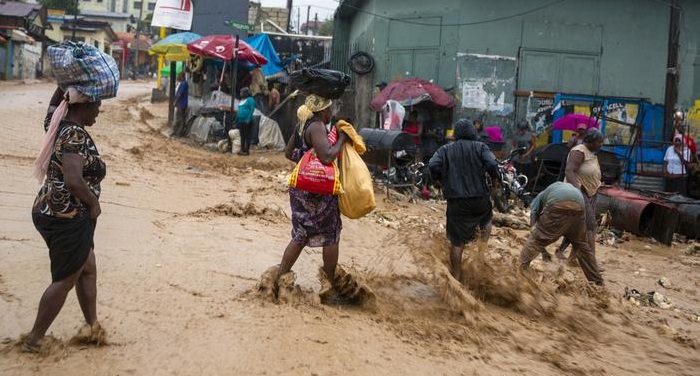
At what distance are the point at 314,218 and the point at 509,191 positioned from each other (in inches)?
335

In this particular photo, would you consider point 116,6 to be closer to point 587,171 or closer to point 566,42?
point 566,42

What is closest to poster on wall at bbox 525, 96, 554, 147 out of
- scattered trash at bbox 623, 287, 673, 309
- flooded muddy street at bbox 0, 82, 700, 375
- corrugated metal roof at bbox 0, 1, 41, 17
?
flooded muddy street at bbox 0, 82, 700, 375

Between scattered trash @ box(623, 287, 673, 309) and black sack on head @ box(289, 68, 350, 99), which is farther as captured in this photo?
scattered trash @ box(623, 287, 673, 309)

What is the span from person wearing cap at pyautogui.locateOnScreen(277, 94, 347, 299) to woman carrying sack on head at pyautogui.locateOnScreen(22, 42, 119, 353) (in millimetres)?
1486

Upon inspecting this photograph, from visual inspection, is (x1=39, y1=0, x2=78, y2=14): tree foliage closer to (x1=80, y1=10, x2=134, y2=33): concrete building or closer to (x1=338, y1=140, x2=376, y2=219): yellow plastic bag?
(x1=80, y1=10, x2=134, y2=33): concrete building

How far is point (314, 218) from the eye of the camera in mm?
4535

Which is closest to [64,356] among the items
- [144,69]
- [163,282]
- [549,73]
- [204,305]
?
[204,305]

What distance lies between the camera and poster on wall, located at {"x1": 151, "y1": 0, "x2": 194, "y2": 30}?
19.1 meters

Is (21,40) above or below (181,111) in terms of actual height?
above

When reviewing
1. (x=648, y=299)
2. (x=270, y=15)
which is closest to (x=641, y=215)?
(x=648, y=299)

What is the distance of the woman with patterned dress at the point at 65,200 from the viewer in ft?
10.8

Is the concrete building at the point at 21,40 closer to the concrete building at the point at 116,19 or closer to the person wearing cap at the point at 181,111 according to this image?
the person wearing cap at the point at 181,111

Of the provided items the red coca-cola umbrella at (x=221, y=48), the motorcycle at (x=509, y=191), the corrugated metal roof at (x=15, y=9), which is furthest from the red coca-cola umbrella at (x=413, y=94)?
the corrugated metal roof at (x=15, y=9)

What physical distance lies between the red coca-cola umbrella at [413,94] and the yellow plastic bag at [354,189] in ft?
36.3
